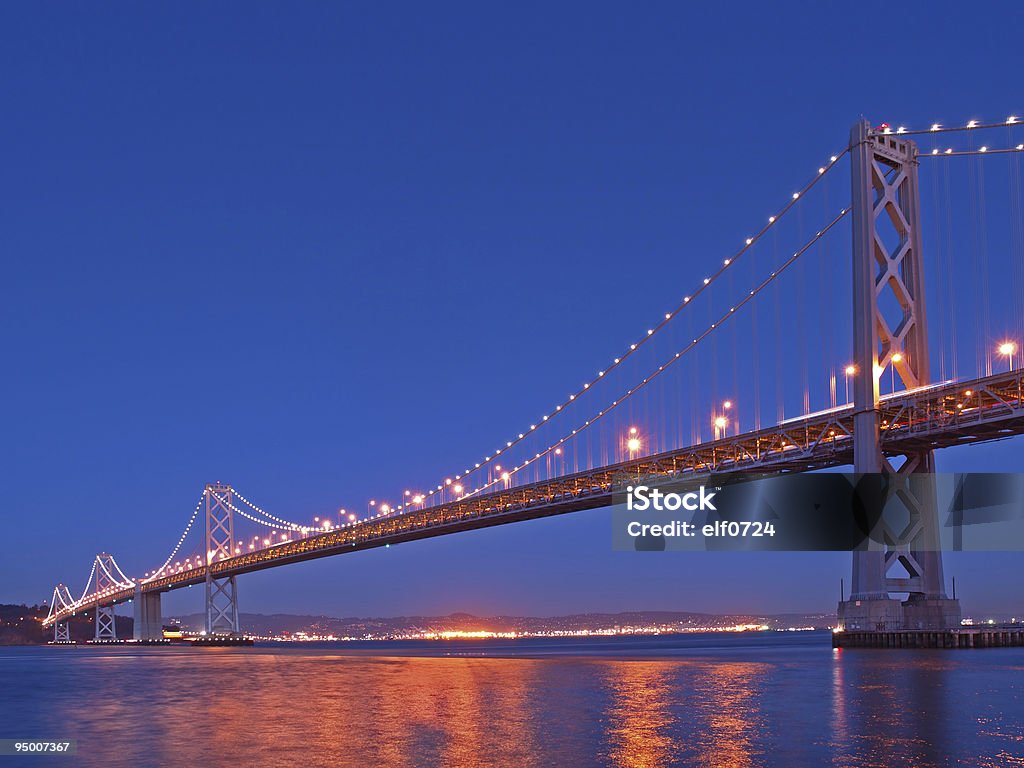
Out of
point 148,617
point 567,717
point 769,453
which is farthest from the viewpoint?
point 148,617

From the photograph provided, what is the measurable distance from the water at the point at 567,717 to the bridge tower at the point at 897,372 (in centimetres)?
146

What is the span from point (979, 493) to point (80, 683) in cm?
2613

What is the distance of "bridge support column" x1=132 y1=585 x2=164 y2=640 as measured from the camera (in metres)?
95.2

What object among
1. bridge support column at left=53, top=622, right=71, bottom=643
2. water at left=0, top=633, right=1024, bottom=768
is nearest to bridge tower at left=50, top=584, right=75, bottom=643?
bridge support column at left=53, top=622, right=71, bottom=643

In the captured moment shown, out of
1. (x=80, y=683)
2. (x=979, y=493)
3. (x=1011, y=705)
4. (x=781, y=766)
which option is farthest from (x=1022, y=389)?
(x=80, y=683)

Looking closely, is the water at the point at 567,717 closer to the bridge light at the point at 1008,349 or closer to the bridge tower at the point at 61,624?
the bridge light at the point at 1008,349

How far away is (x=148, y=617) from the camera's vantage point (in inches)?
3799

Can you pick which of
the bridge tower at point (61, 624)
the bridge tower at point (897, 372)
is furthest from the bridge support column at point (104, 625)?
the bridge tower at point (897, 372)

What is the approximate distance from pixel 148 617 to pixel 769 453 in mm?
68363

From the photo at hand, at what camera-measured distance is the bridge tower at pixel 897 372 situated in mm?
34719

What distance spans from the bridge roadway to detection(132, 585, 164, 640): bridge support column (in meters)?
33.7

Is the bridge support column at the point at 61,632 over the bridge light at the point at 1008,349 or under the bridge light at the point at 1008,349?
under

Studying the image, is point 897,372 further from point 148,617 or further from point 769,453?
point 148,617

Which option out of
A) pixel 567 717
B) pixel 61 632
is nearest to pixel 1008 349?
pixel 567 717
